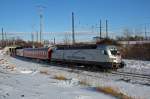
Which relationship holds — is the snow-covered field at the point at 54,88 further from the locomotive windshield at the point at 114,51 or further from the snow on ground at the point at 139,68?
the snow on ground at the point at 139,68

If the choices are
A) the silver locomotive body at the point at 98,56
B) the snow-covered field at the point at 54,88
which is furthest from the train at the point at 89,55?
the snow-covered field at the point at 54,88

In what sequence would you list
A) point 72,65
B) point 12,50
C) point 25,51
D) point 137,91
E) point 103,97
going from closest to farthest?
point 103,97 → point 137,91 → point 72,65 → point 25,51 → point 12,50

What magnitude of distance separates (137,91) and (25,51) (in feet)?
150

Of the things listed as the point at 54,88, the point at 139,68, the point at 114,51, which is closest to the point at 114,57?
the point at 114,51

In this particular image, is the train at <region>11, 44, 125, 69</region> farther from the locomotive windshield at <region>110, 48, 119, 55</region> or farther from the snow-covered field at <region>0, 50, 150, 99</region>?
the snow-covered field at <region>0, 50, 150, 99</region>

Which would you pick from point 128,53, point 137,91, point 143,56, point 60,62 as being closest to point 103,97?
point 137,91

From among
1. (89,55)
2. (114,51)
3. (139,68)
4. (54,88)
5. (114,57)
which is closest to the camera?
(54,88)

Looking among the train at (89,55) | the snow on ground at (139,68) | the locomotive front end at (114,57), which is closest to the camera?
the locomotive front end at (114,57)

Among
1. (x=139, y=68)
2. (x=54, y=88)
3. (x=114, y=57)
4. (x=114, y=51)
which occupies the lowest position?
(x=139, y=68)

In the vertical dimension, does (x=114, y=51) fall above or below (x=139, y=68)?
above

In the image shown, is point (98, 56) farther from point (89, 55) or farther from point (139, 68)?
point (139, 68)

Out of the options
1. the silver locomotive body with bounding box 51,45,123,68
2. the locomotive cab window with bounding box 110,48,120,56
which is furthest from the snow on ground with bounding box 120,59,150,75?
the locomotive cab window with bounding box 110,48,120,56

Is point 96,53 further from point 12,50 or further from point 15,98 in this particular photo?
point 12,50

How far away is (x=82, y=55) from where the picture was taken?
1272 inches
